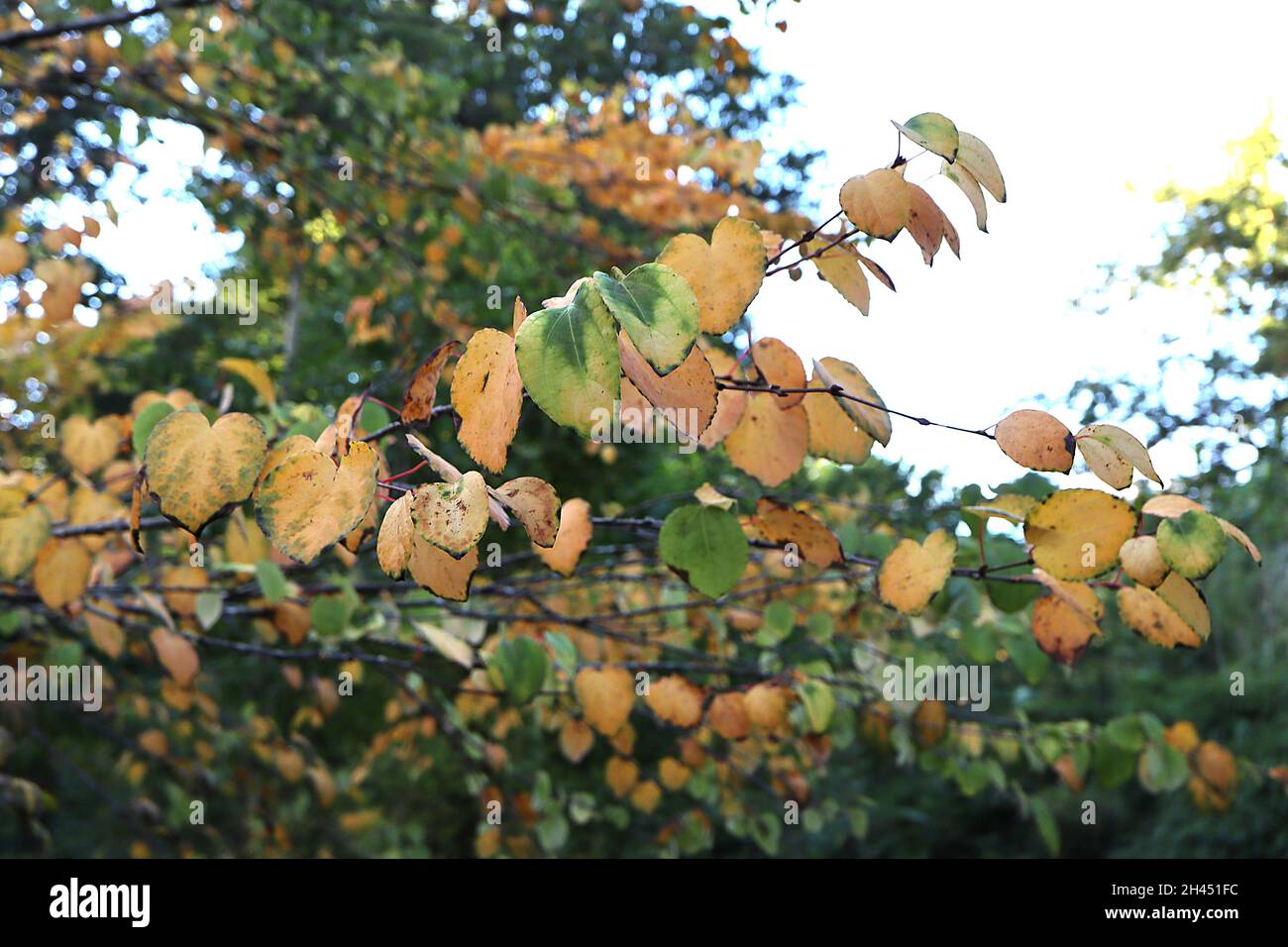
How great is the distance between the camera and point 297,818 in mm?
5223

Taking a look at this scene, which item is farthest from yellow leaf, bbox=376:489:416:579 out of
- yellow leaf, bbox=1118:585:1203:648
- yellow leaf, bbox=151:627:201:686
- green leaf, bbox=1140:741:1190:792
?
green leaf, bbox=1140:741:1190:792

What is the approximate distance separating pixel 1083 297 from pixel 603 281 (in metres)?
6.55

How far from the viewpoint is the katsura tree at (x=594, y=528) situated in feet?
2.08

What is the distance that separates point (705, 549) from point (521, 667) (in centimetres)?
49

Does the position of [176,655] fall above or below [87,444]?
below

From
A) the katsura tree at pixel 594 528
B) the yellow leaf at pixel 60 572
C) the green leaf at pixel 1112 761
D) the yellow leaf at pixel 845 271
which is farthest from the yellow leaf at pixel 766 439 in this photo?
the green leaf at pixel 1112 761

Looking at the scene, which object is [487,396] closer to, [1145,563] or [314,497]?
[314,497]

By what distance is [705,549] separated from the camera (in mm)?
866

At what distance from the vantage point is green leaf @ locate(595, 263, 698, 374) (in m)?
0.52

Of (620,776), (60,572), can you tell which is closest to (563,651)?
(620,776)

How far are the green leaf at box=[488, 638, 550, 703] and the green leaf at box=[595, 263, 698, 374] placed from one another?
2.54 feet

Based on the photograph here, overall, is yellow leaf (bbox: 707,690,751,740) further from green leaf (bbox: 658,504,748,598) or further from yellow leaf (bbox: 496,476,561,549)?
yellow leaf (bbox: 496,476,561,549)
